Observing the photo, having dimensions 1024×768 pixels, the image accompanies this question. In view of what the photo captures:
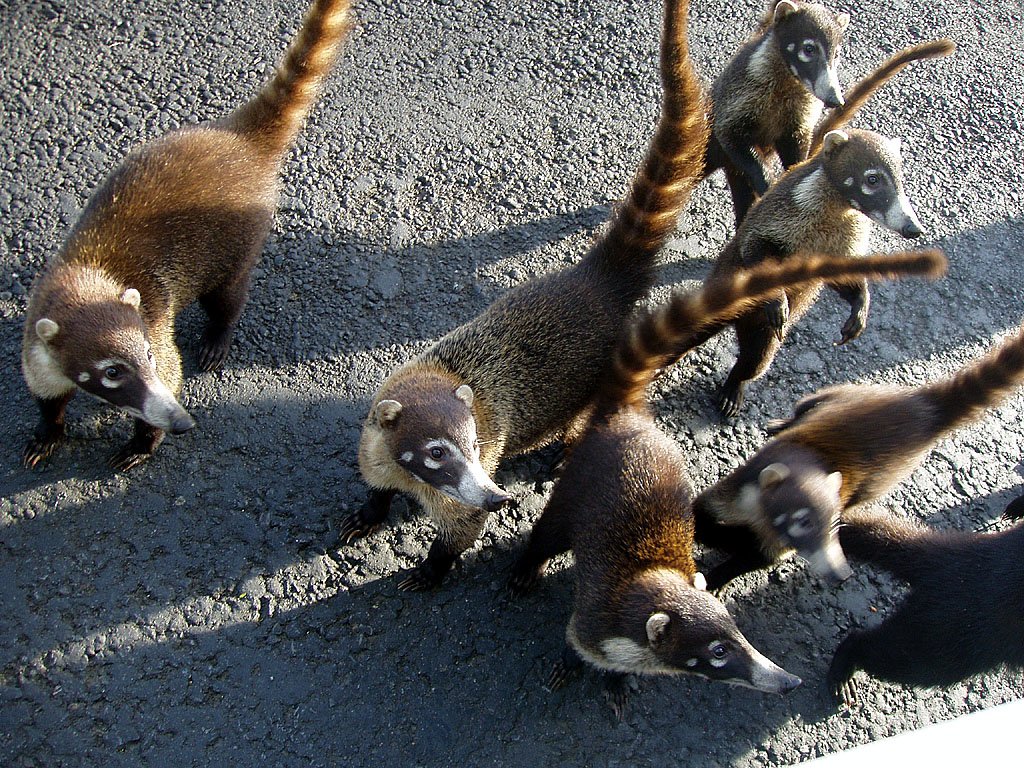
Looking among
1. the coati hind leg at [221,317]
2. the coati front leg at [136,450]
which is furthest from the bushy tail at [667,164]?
the coati front leg at [136,450]

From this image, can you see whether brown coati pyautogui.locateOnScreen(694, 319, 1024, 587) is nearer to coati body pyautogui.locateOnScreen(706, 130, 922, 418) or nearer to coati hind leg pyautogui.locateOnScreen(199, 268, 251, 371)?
coati body pyautogui.locateOnScreen(706, 130, 922, 418)

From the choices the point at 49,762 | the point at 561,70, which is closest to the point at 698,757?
the point at 49,762

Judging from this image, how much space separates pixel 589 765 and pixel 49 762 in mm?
1906

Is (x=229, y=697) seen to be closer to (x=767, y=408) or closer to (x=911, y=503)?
(x=767, y=408)

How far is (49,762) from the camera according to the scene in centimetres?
295

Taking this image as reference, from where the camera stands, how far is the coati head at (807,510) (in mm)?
3113

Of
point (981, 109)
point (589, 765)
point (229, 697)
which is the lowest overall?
point (229, 697)

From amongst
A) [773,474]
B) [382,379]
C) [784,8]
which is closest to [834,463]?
[773,474]

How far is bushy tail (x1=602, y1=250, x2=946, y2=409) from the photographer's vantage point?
102 inches

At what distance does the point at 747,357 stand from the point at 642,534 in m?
1.29

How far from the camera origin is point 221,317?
391 centimetres

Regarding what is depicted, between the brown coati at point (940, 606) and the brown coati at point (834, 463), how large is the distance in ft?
0.72

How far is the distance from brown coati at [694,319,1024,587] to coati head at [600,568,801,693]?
0.48 m

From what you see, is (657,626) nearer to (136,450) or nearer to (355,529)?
(355,529)
